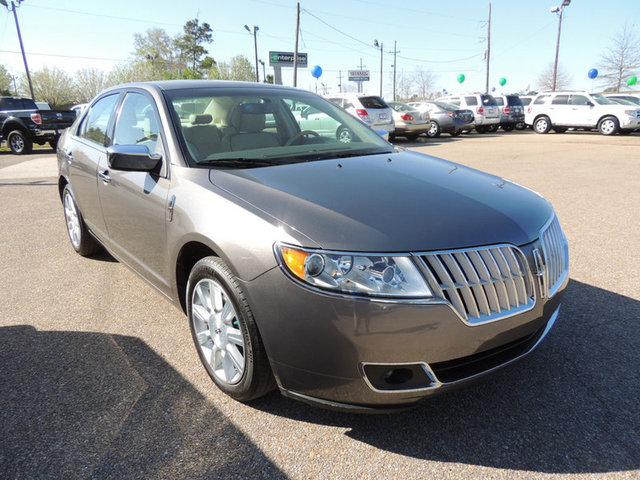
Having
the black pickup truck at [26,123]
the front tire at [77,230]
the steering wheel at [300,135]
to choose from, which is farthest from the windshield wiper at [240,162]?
the black pickup truck at [26,123]

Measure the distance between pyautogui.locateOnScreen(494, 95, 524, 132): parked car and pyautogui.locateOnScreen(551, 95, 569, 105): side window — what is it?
234 centimetres

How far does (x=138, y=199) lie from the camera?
2902 mm

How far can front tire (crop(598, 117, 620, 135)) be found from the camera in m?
18.9

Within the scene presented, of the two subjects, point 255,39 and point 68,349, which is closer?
point 68,349

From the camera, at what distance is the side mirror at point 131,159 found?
2592mm

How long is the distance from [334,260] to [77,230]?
3.74 meters

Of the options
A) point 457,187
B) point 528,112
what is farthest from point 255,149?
point 528,112

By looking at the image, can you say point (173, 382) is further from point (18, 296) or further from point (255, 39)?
point (255, 39)

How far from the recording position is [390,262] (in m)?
1.80

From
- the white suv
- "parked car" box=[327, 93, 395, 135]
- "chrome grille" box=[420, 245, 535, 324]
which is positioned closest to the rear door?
"chrome grille" box=[420, 245, 535, 324]

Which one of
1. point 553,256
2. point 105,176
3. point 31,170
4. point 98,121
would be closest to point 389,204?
point 553,256

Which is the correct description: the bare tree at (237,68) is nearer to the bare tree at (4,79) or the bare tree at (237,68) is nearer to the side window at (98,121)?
the bare tree at (4,79)

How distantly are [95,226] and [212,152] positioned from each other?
179 centimetres

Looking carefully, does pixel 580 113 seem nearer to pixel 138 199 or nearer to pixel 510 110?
pixel 510 110
